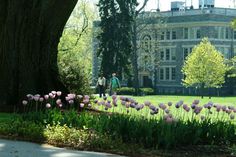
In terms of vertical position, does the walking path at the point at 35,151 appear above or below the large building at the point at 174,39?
below

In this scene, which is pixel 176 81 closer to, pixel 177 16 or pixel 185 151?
pixel 177 16

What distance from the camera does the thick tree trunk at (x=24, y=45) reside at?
49.2 feet

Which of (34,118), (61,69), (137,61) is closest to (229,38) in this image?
(137,61)

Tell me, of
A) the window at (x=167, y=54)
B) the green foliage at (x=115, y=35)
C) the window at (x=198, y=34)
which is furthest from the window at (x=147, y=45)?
the green foliage at (x=115, y=35)

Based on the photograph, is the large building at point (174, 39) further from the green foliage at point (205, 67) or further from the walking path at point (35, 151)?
the walking path at point (35, 151)

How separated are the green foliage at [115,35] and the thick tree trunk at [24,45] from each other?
178ft

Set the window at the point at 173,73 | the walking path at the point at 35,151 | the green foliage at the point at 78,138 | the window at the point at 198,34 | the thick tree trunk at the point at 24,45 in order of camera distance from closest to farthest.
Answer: the walking path at the point at 35,151 < the green foliage at the point at 78,138 < the thick tree trunk at the point at 24,45 < the window at the point at 198,34 < the window at the point at 173,73

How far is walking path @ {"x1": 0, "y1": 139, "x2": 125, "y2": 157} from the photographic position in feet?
28.3

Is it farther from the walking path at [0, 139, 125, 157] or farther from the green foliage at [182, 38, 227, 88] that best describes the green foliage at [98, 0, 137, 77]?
the walking path at [0, 139, 125, 157]

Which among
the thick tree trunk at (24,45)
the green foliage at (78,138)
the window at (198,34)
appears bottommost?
the green foliage at (78,138)

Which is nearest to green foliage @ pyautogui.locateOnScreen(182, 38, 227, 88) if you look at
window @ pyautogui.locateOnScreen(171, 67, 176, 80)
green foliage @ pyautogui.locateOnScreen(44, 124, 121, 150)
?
window @ pyautogui.locateOnScreen(171, 67, 176, 80)

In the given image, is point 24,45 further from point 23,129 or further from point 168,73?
point 168,73

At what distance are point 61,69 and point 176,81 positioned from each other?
67.5 m

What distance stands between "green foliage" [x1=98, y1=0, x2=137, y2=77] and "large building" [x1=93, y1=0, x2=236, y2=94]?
1038 centimetres
